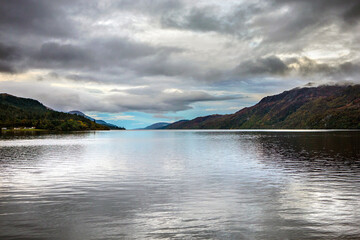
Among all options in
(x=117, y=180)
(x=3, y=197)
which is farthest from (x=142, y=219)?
(x=117, y=180)

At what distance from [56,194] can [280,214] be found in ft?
74.1

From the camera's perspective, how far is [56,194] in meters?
30.4

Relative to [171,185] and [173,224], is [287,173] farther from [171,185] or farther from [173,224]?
[173,224]

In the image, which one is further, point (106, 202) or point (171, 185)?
point (171, 185)

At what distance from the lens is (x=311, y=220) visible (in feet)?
69.5

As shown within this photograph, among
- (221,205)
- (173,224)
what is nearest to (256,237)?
(173,224)

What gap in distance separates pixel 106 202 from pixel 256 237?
14.9m

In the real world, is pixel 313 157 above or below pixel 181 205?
above

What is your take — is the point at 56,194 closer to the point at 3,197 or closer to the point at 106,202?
the point at 3,197

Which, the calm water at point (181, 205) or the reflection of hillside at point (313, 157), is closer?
the calm water at point (181, 205)

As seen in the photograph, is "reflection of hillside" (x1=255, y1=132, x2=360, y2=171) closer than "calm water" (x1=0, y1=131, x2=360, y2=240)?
No

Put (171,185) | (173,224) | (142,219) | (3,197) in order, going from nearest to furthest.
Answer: (173,224)
(142,219)
(3,197)
(171,185)

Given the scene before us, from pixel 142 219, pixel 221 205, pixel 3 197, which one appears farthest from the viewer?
pixel 3 197

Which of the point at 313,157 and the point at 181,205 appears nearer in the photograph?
the point at 181,205
